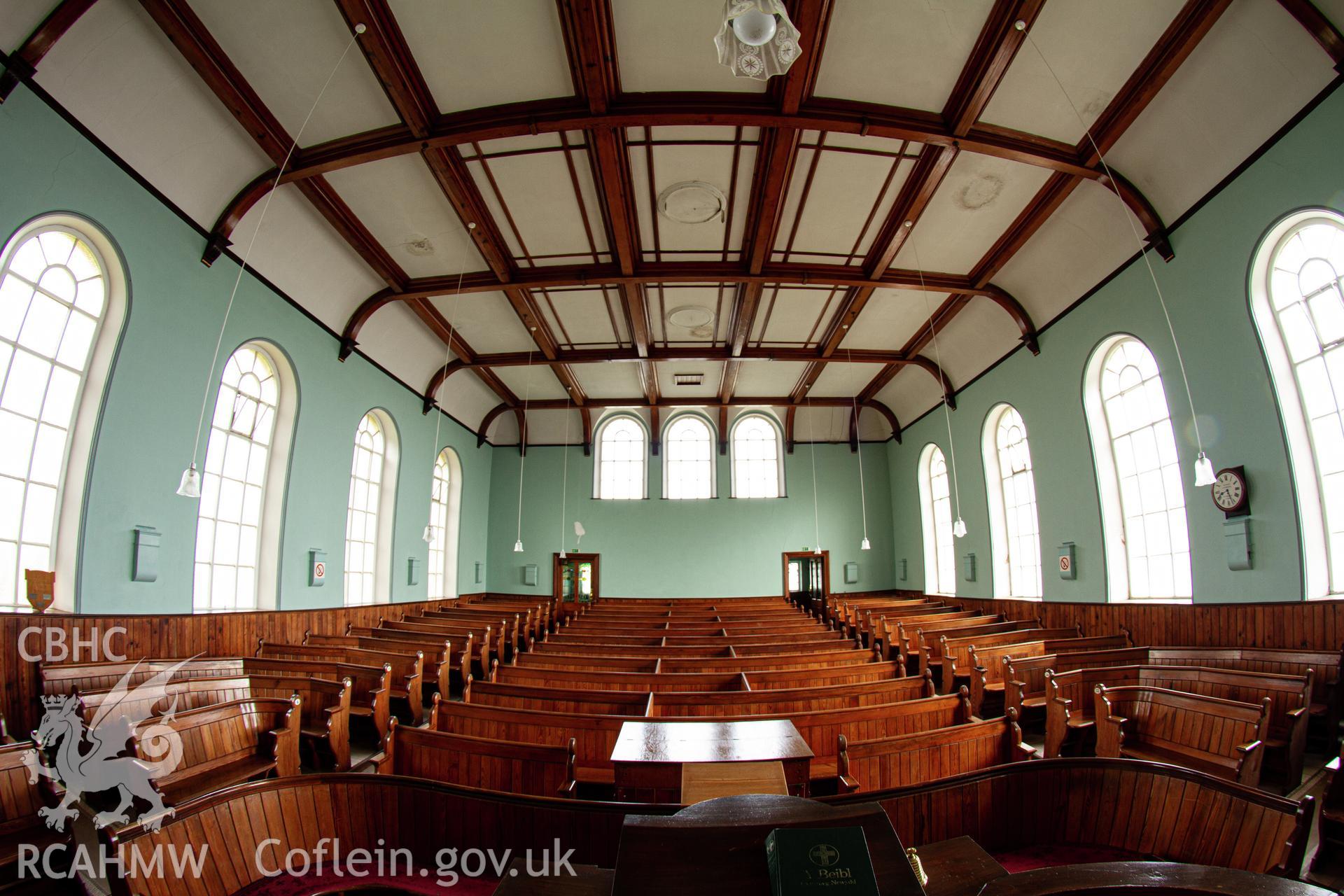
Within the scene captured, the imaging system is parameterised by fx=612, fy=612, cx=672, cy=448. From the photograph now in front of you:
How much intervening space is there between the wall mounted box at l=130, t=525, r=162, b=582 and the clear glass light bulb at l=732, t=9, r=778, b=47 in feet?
23.4

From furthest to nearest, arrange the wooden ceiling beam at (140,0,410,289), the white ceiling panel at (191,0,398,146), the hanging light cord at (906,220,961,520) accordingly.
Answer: the hanging light cord at (906,220,961,520), the white ceiling panel at (191,0,398,146), the wooden ceiling beam at (140,0,410,289)

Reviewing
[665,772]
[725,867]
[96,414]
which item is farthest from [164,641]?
[725,867]

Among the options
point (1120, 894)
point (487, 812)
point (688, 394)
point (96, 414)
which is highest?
point (688, 394)

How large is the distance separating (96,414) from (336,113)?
376 cm

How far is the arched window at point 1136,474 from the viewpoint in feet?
25.1

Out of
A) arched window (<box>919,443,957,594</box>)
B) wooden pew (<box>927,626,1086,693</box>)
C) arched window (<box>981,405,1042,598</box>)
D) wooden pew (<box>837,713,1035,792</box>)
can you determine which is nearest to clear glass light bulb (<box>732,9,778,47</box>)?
wooden pew (<box>837,713,1035,792</box>)

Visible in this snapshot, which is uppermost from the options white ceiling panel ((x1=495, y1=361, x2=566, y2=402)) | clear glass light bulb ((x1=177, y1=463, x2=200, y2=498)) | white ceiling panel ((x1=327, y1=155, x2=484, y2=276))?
white ceiling panel ((x1=327, y1=155, x2=484, y2=276))

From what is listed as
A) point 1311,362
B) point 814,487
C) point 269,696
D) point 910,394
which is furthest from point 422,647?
point 910,394

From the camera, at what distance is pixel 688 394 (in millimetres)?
15836

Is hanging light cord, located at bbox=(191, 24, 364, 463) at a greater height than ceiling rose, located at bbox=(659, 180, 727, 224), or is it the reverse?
ceiling rose, located at bbox=(659, 180, 727, 224)

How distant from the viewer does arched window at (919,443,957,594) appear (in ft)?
45.7

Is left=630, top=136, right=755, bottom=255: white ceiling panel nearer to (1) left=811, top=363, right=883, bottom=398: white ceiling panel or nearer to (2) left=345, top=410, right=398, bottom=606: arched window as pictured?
(1) left=811, top=363, right=883, bottom=398: white ceiling panel

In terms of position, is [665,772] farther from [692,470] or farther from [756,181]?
[692,470]

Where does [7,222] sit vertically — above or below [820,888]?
above
